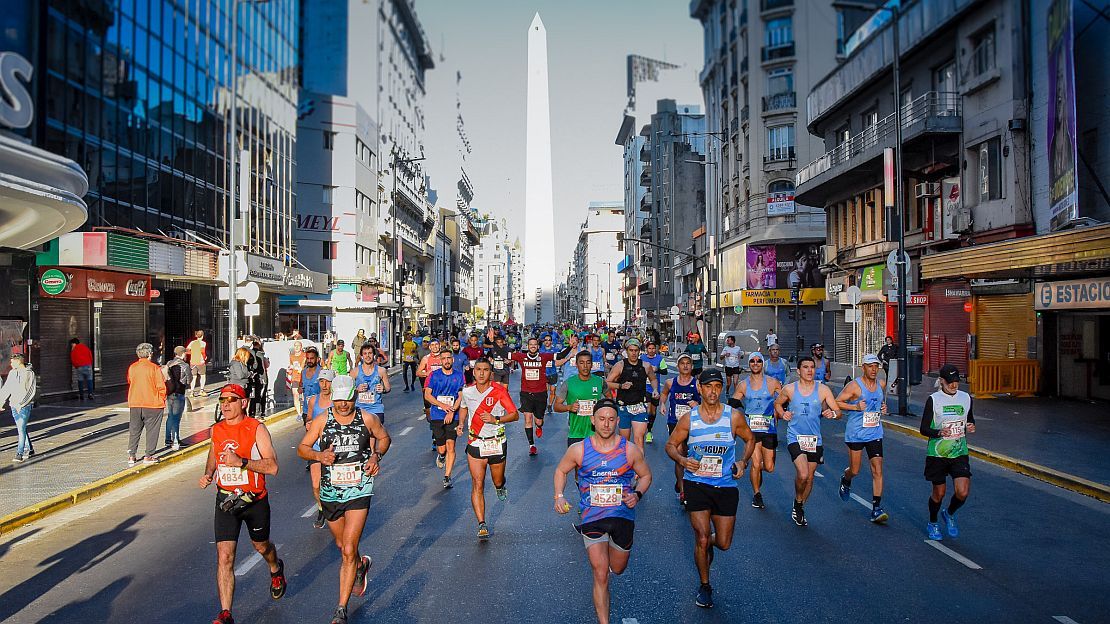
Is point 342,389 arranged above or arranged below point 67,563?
above

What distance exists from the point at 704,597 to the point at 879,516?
11.4ft

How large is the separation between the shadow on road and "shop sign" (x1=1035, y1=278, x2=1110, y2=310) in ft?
56.5

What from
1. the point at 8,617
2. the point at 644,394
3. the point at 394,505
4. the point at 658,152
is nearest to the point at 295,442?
the point at 394,505

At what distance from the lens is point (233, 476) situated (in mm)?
5945

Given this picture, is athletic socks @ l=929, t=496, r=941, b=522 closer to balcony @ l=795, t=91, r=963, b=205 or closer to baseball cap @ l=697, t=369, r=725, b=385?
baseball cap @ l=697, t=369, r=725, b=385

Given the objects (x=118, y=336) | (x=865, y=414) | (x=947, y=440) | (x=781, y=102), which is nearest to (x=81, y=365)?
(x=118, y=336)

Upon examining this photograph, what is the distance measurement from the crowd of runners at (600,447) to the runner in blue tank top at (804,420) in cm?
1

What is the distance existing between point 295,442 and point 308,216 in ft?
119

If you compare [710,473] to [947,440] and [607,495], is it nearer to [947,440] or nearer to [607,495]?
[607,495]

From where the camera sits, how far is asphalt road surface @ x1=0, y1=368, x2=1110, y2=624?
5.96 metres

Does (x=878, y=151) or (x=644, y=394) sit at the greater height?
(x=878, y=151)

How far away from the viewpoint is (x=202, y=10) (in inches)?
1276

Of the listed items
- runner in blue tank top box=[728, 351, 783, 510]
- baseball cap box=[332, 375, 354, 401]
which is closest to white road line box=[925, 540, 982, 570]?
runner in blue tank top box=[728, 351, 783, 510]

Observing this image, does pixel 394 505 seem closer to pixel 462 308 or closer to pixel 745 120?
pixel 745 120
